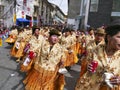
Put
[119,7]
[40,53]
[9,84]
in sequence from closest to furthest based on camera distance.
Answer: [40,53]
[9,84]
[119,7]

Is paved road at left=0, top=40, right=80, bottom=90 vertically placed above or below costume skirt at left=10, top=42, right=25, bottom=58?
below

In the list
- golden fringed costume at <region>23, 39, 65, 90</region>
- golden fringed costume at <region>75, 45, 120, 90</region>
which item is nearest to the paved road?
golden fringed costume at <region>23, 39, 65, 90</region>

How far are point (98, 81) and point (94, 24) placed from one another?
1322 inches

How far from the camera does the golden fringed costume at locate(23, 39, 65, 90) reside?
528 centimetres

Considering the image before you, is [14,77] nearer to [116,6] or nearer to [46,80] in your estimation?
[46,80]

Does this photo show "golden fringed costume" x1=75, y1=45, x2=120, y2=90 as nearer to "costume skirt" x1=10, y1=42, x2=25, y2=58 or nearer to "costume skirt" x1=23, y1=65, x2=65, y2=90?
"costume skirt" x1=23, y1=65, x2=65, y2=90

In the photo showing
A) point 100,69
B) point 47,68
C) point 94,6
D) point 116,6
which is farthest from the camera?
point 94,6

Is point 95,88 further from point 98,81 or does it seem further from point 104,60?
point 104,60

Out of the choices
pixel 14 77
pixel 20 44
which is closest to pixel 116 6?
pixel 20 44

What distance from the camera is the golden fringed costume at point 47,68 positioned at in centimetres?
528

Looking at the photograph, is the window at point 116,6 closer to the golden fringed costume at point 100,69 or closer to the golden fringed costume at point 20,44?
the golden fringed costume at point 20,44

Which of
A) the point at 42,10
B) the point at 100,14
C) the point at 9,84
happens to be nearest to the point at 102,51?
the point at 9,84

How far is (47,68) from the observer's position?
5.29 metres

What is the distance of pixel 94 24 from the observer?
36.7 metres
